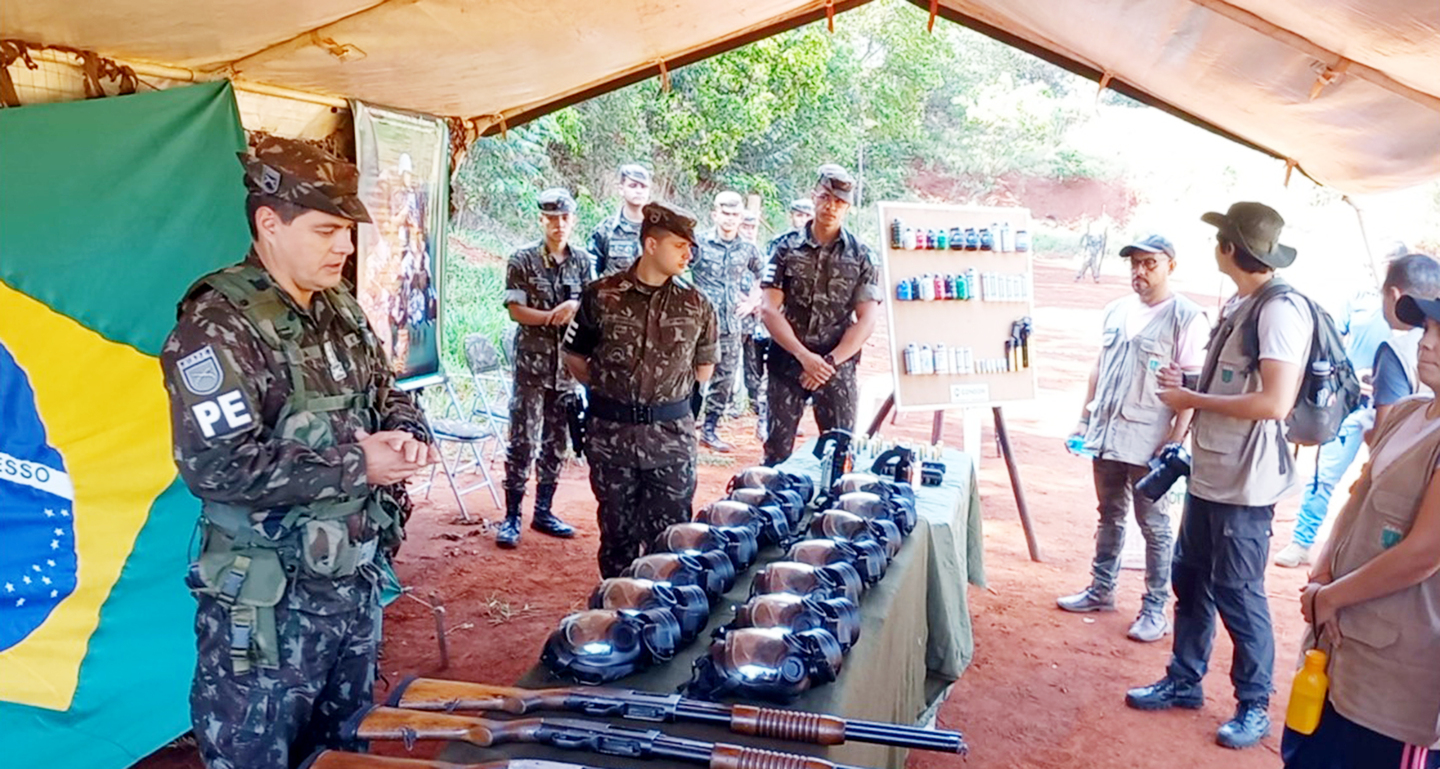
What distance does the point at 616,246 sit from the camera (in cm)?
664

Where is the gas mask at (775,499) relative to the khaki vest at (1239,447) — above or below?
below

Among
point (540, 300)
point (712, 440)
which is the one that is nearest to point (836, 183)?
point (540, 300)

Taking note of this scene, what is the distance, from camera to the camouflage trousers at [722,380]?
8703mm

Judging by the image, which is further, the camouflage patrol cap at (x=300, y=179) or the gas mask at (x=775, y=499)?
the gas mask at (x=775, y=499)

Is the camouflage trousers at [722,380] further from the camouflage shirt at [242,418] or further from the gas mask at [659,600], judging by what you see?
the camouflage shirt at [242,418]

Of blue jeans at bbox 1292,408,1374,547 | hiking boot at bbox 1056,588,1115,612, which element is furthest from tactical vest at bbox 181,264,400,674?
blue jeans at bbox 1292,408,1374,547

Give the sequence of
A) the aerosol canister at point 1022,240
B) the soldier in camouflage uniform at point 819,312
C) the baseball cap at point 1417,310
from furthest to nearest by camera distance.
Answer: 1. the aerosol canister at point 1022,240
2. the soldier in camouflage uniform at point 819,312
3. the baseball cap at point 1417,310

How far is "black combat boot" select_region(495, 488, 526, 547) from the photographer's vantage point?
5.85 metres

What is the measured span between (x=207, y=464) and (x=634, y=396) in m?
2.10

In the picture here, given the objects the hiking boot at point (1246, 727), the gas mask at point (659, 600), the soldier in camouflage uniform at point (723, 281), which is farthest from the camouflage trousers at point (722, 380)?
the gas mask at point (659, 600)

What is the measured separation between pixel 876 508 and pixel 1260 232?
5.91 feet

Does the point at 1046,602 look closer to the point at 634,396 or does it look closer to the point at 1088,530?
the point at 1088,530

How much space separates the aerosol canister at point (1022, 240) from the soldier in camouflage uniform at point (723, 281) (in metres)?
3.09

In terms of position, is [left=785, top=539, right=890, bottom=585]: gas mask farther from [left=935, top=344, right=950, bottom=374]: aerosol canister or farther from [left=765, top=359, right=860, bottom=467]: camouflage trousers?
[left=935, top=344, right=950, bottom=374]: aerosol canister
